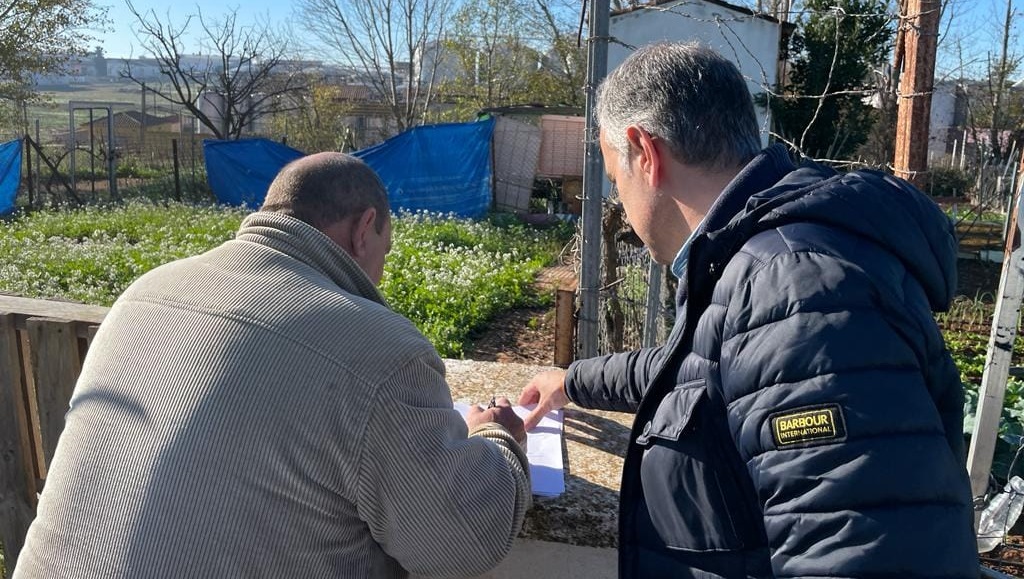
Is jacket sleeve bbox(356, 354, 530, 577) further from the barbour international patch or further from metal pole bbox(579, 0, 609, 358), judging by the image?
metal pole bbox(579, 0, 609, 358)

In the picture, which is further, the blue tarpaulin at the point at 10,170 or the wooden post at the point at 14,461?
the blue tarpaulin at the point at 10,170

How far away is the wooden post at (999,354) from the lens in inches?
110

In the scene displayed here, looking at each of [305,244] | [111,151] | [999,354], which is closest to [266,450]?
[305,244]

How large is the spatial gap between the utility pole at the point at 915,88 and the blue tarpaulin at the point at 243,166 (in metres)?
13.7

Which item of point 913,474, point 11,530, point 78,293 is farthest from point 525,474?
point 78,293

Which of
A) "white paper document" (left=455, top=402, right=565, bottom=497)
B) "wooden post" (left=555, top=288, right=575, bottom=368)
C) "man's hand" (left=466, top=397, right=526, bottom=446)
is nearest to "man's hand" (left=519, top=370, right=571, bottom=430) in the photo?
"white paper document" (left=455, top=402, right=565, bottom=497)

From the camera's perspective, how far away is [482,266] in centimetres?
1110

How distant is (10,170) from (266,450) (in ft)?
64.4

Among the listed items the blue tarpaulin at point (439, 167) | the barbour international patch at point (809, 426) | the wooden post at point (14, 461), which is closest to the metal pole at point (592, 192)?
the barbour international patch at point (809, 426)

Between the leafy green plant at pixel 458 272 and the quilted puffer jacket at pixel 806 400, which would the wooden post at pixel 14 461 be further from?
the leafy green plant at pixel 458 272

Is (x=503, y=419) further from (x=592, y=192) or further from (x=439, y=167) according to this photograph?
(x=439, y=167)

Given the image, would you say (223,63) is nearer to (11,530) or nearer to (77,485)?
(11,530)

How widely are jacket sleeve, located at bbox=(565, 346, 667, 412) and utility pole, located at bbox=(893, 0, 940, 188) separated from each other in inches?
161

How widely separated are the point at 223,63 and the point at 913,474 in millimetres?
25987
